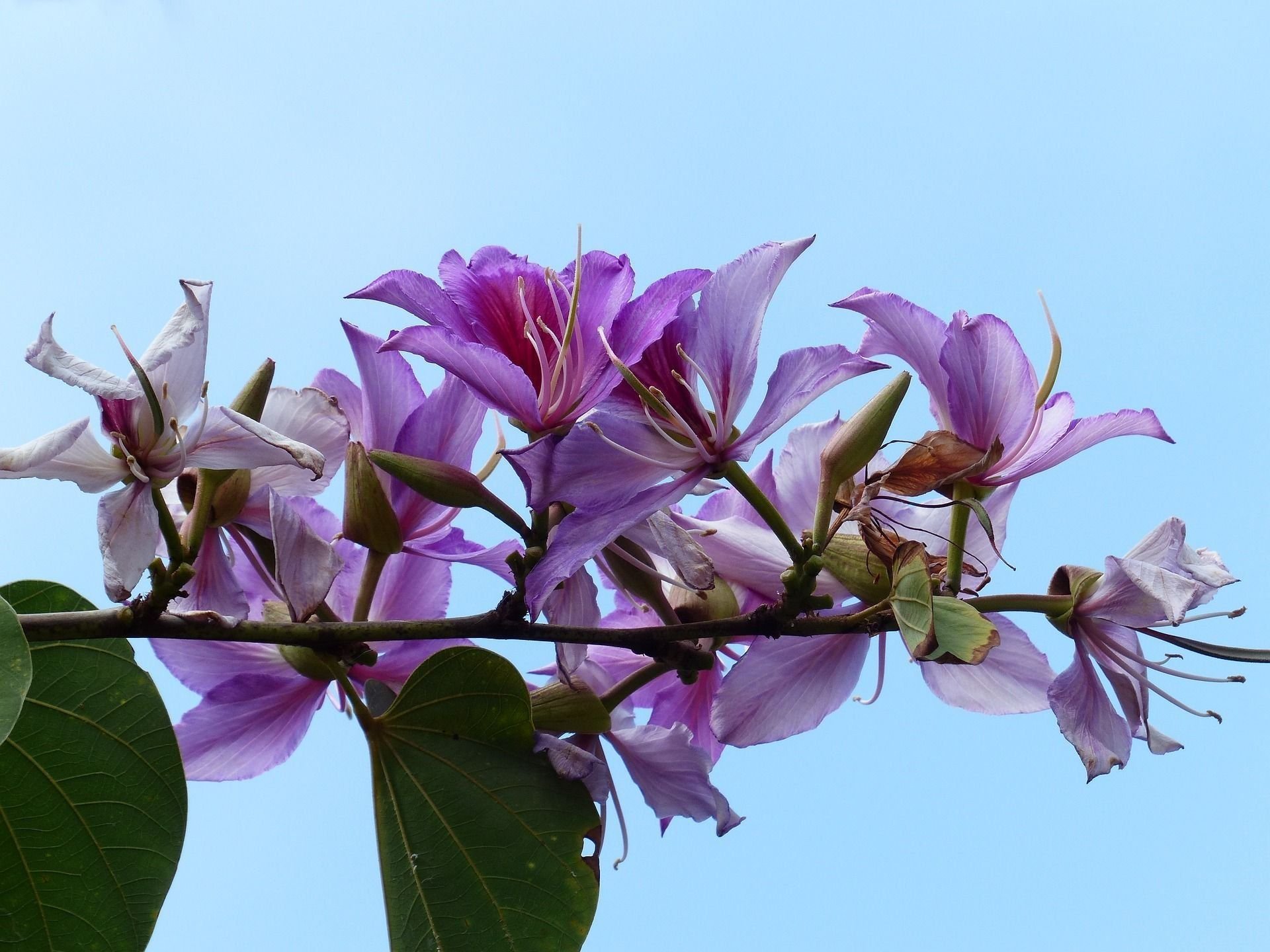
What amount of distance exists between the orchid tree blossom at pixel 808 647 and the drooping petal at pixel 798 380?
0.15 meters

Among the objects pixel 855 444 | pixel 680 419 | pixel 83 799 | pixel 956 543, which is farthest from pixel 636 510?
pixel 83 799

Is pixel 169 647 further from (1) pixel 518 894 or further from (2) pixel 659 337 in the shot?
(2) pixel 659 337

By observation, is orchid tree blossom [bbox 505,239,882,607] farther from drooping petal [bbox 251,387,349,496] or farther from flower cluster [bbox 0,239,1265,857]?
drooping petal [bbox 251,387,349,496]

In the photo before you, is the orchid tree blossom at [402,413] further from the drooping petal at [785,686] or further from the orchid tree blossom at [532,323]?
the drooping petal at [785,686]

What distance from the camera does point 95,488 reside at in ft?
2.88

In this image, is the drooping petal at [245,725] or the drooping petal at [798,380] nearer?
the drooping petal at [798,380]

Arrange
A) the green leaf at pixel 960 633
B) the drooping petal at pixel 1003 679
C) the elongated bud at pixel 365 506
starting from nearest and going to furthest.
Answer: the green leaf at pixel 960 633 → the elongated bud at pixel 365 506 → the drooping petal at pixel 1003 679

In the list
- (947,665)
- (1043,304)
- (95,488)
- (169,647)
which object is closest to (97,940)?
(169,647)

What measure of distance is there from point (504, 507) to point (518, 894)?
0.33 meters

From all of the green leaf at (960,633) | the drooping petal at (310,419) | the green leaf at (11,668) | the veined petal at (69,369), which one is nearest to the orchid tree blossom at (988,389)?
the green leaf at (960,633)

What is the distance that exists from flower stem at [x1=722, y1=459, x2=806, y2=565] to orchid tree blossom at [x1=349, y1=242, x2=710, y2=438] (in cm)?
11

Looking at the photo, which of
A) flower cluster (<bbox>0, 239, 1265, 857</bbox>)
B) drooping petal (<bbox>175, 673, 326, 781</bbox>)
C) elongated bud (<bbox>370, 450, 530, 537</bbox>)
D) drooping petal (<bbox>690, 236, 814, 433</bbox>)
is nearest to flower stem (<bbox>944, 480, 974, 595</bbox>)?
flower cluster (<bbox>0, 239, 1265, 857</bbox>)

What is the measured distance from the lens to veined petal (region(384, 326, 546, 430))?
0.84 metres

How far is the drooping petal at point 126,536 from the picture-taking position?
84 centimetres
